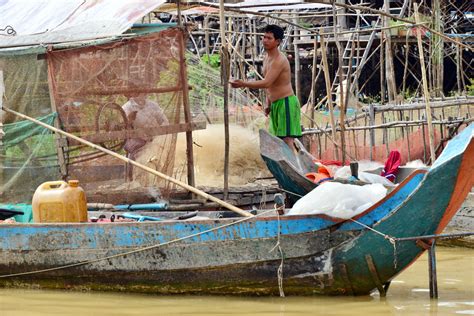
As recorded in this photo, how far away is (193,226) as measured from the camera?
21.7 feet

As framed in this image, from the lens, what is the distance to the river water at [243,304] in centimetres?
638

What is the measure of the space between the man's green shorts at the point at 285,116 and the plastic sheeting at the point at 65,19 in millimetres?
1519

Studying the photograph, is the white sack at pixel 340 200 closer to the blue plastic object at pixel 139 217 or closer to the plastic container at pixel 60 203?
the blue plastic object at pixel 139 217

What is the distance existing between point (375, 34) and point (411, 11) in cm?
106

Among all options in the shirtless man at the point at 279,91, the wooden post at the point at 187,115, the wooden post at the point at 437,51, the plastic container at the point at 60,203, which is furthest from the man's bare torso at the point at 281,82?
the wooden post at the point at 437,51

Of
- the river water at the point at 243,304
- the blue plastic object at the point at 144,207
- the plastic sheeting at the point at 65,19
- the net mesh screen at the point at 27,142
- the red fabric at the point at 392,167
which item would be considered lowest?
the river water at the point at 243,304

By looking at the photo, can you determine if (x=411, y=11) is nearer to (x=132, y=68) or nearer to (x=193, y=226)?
(x=132, y=68)

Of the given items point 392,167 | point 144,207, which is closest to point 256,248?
point 144,207

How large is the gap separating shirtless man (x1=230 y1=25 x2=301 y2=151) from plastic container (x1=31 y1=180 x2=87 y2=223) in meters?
2.25

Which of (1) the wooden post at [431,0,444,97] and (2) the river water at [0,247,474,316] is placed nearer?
(2) the river water at [0,247,474,316]

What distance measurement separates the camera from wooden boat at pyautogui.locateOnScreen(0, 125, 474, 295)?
244 inches

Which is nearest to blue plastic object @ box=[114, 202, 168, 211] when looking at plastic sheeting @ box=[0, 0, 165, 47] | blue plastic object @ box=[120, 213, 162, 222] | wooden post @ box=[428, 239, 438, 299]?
blue plastic object @ box=[120, 213, 162, 222]

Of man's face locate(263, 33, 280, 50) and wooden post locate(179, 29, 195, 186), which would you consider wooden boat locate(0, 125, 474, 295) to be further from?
man's face locate(263, 33, 280, 50)

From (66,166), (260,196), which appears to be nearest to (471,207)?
(260,196)
